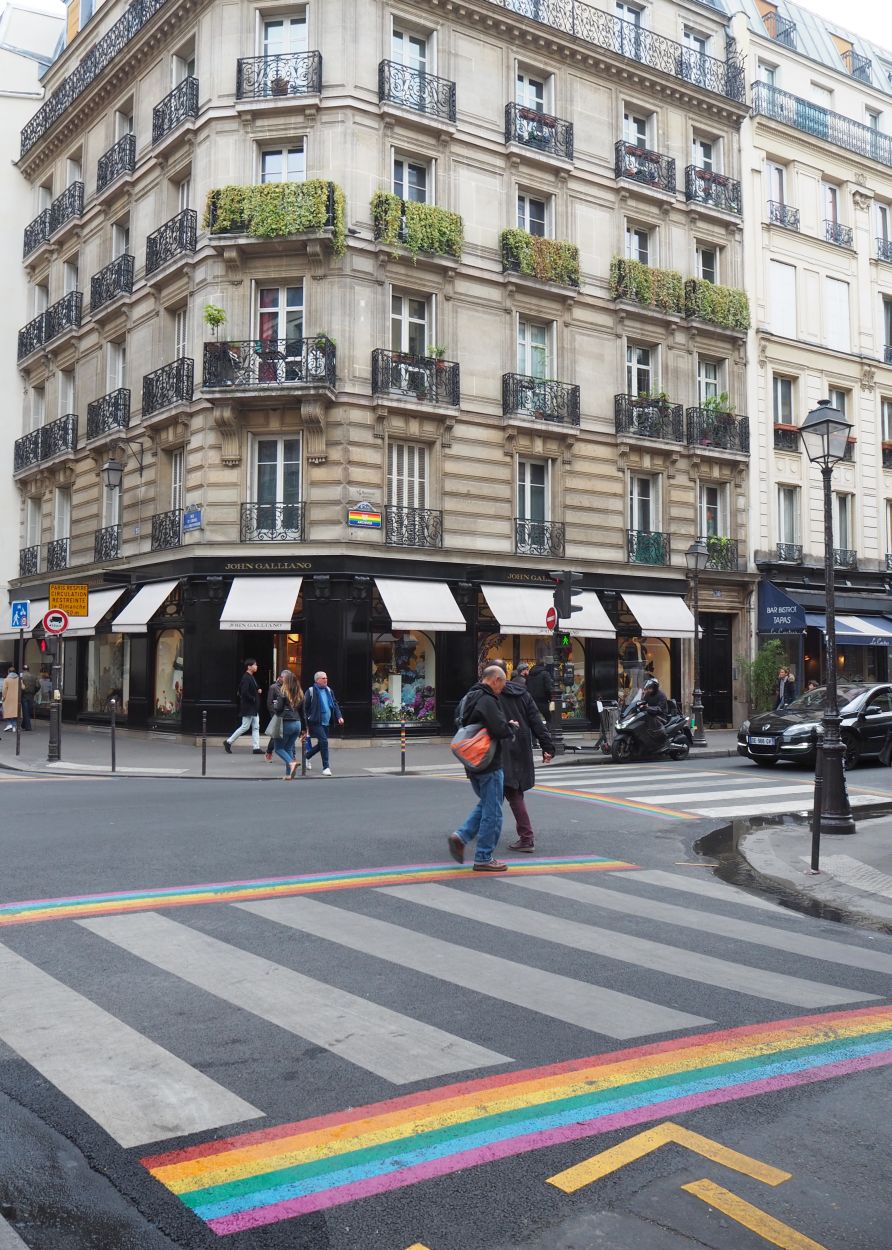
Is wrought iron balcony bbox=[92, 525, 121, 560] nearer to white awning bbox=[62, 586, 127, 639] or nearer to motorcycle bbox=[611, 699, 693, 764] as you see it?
white awning bbox=[62, 586, 127, 639]

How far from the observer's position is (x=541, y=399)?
81.1ft

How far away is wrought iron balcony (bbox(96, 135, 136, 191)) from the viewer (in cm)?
2622

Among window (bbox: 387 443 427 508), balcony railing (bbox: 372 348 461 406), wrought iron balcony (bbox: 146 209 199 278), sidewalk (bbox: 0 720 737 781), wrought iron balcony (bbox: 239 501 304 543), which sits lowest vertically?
sidewalk (bbox: 0 720 737 781)

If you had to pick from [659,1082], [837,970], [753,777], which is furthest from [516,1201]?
[753,777]

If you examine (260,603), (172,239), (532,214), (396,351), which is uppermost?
(532,214)

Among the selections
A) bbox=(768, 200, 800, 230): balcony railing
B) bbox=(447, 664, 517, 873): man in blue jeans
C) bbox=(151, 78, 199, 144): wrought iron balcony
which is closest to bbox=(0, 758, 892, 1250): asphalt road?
bbox=(447, 664, 517, 873): man in blue jeans

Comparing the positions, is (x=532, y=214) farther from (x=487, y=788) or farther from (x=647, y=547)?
(x=487, y=788)

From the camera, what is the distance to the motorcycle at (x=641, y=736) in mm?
18938

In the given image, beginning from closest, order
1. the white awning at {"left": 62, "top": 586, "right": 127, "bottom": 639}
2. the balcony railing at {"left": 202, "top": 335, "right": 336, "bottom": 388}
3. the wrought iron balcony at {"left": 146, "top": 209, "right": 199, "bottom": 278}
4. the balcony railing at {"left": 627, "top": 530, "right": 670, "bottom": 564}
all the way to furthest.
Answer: the balcony railing at {"left": 202, "top": 335, "right": 336, "bottom": 388} < the wrought iron balcony at {"left": 146, "top": 209, "right": 199, "bottom": 278} < the white awning at {"left": 62, "top": 586, "right": 127, "bottom": 639} < the balcony railing at {"left": 627, "top": 530, "right": 670, "bottom": 564}

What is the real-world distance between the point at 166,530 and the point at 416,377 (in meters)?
6.73

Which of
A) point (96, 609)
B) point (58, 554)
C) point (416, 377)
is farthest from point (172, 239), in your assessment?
point (58, 554)

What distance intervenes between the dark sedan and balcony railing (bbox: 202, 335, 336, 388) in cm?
1109

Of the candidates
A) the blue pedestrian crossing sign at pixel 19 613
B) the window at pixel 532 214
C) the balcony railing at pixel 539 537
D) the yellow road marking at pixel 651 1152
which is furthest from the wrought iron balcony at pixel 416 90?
the yellow road marking at pixel 651 1152

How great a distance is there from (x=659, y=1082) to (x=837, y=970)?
7.38 feet
